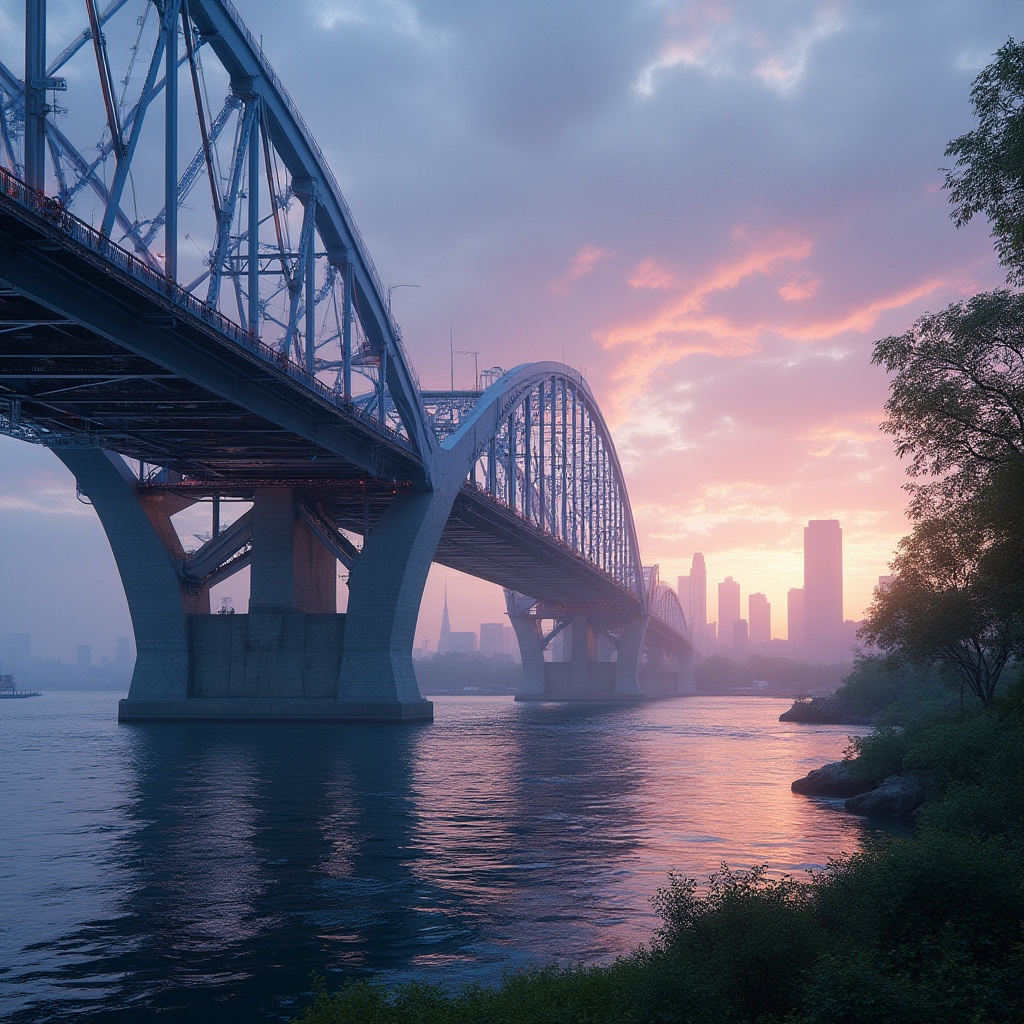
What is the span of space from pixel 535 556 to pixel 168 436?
Result: 5712cm

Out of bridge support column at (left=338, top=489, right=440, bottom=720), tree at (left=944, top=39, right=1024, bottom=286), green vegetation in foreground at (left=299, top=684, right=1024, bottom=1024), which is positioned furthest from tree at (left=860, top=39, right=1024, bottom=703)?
bridge support column at (left=338, top=489, right=440, bottom=720)

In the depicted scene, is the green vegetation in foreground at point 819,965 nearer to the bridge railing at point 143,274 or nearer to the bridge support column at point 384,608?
the bridge railing at point 143,274

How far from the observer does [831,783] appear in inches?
1512

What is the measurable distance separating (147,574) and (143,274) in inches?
1554

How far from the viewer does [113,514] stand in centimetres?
6975

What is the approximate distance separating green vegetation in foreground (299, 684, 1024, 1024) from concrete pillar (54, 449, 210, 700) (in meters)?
59.6

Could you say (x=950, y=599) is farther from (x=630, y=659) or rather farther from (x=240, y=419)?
(x=630, y=659)

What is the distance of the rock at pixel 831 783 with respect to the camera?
123 ft

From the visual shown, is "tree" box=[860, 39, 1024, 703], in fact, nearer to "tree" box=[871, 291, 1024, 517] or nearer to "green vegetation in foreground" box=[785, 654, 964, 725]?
"tree" box=[871, 291, 1024, 517]

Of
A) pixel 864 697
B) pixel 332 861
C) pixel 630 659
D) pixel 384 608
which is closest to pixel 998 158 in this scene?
pixel 332 861

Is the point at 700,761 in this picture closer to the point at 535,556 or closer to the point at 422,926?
the point at 422,926

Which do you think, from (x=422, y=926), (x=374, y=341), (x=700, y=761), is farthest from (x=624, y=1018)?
(x=374, y=341)

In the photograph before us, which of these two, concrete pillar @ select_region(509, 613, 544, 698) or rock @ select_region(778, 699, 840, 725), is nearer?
rock @ select_region(778, 699, 840, 725)

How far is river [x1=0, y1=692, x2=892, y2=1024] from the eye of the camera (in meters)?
15.7
